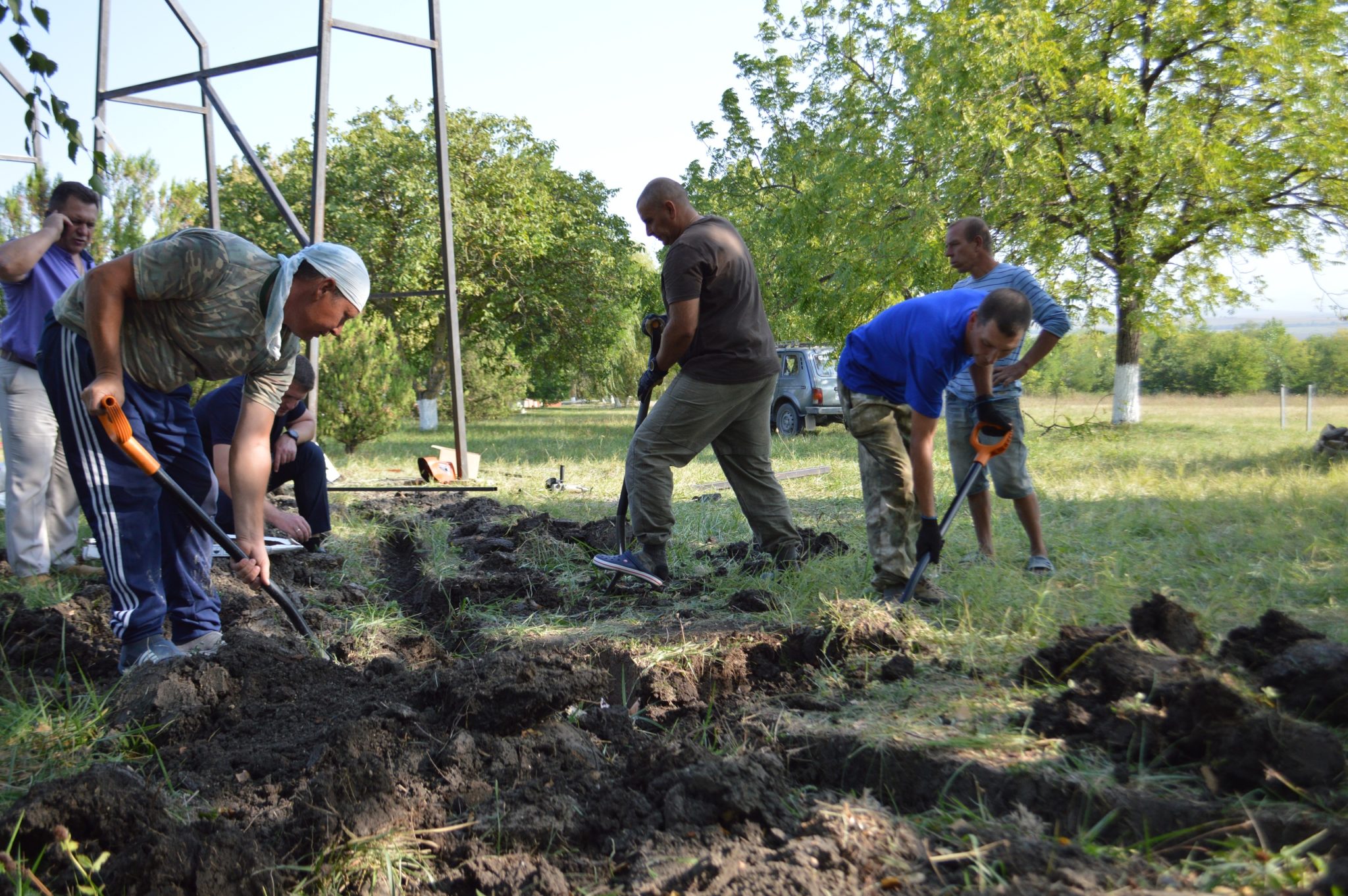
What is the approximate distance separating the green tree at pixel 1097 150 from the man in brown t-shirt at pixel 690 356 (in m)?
9.14

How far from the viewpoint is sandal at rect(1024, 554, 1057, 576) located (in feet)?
15.3

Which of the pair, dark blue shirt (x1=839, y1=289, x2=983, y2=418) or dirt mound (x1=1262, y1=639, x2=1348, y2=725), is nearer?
dirt mound (x1=1262, y1=639, x2=1348, y2=725)

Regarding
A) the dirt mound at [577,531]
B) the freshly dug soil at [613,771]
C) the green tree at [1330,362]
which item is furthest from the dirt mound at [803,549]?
the green tree at [1330,362]

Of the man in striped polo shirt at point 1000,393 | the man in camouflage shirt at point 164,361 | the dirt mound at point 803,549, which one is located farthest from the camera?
the dirt mound at point 803,549

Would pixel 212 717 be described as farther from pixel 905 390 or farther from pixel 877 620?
pixel 905 390

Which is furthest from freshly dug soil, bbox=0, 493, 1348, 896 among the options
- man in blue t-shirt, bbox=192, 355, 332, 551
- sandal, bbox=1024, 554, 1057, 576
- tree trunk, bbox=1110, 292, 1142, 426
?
tree trunk, bbox=1110, 292, 1142, 426

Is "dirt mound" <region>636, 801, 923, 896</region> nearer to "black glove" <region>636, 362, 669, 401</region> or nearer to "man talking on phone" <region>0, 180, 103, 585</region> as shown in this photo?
"black glove" <region>636, 362, 669, 401</region>

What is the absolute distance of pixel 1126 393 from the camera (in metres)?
16.5

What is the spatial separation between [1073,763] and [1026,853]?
54 centimetres

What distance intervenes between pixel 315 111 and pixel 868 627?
7470 mm

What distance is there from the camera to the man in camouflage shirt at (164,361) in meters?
3.09

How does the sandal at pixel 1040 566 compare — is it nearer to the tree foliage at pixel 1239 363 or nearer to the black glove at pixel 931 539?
the black glove at pixel 931 539

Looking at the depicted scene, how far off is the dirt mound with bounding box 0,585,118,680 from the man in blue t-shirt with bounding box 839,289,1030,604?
3.20 m

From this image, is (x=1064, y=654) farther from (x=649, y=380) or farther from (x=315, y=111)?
(x=315, y=111)
